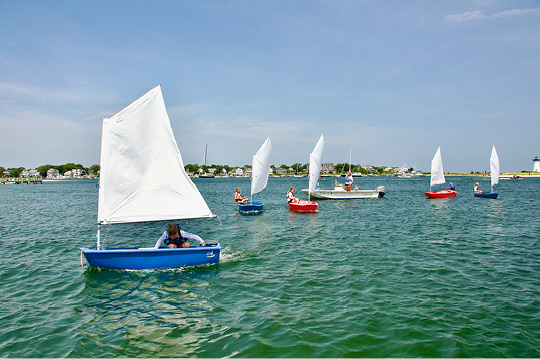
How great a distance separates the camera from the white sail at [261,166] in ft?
112

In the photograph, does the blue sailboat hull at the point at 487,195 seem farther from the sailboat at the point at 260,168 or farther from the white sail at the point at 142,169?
the white sail at the point at 142,169

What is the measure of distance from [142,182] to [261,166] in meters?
21.5

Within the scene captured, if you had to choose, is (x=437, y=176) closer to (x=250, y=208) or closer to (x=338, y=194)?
(x=338, y=194)

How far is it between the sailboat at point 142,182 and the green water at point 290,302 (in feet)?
2.61

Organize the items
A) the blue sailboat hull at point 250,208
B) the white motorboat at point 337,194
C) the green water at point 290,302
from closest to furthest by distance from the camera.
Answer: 1. the green water at point 290,302
2. the blue sailboat hull at point 250,208
3. the white motorboat at point 337,194

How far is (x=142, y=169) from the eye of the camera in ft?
44.6

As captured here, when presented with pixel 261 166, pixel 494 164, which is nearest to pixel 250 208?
pixel 261 166

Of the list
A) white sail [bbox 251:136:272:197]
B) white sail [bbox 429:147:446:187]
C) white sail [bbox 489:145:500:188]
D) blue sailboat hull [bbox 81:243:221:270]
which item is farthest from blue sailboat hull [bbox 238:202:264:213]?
white sail [bbox 489:145:500:188]

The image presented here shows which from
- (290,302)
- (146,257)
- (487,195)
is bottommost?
(290,302)

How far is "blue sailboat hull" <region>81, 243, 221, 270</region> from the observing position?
42.4 ft

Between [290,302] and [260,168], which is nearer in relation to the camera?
[290,302]

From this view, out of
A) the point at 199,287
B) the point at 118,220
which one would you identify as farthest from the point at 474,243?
the point at 118,220

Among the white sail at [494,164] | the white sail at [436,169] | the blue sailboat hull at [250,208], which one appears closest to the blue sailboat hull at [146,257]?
the blue sailboat hull at [250,208]

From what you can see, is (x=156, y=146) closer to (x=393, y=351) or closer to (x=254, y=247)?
(x=254, y=247)
